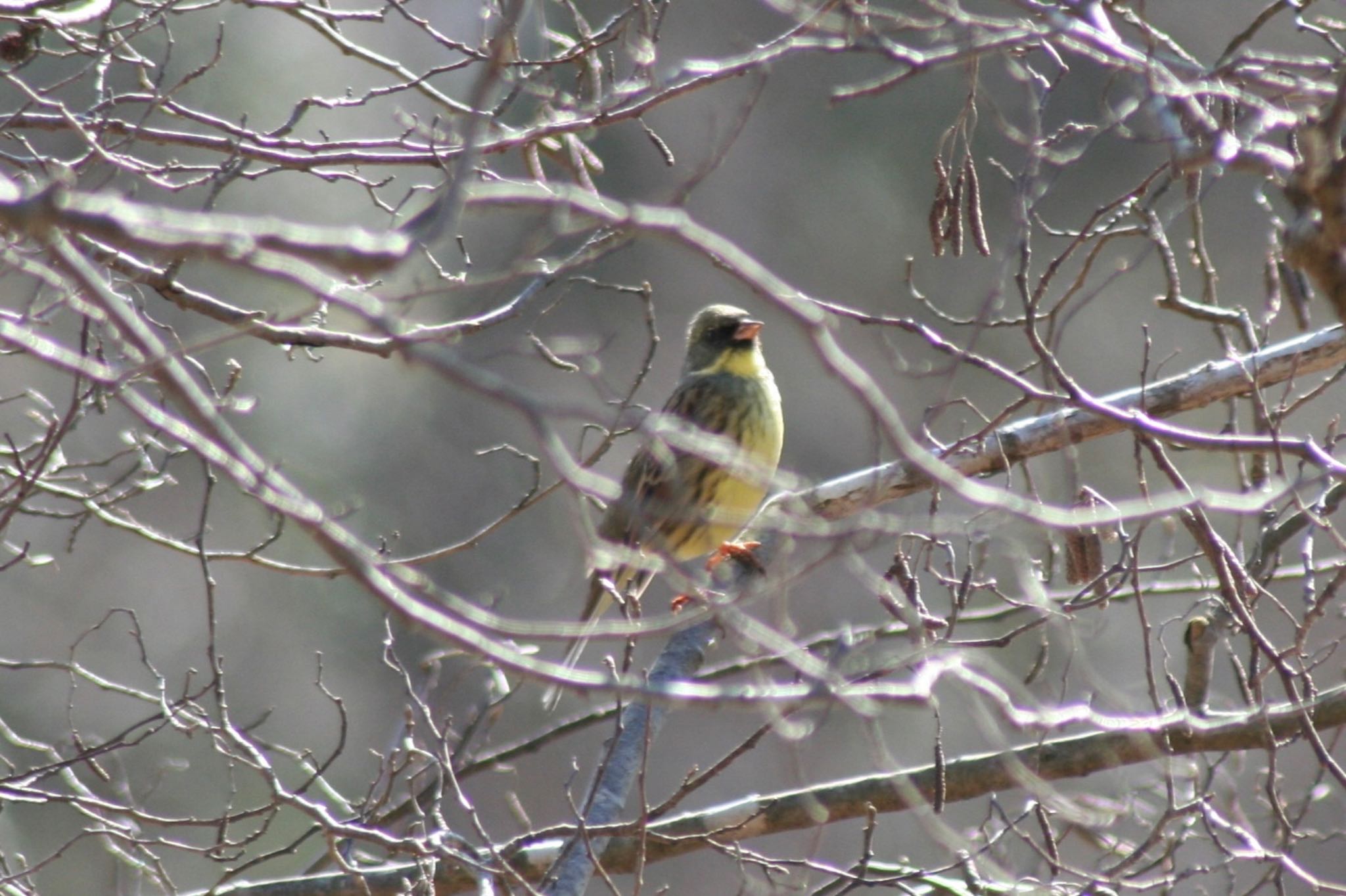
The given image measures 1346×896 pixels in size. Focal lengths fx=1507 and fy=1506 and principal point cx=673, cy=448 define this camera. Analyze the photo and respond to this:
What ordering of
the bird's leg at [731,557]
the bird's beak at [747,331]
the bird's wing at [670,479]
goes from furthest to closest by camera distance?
the bird's beak at [747,331] < the bird's leg at [731,557] < the bird's wing at [670,479]

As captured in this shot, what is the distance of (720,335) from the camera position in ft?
23.4

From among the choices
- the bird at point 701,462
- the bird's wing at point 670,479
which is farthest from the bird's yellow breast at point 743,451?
the bird's wing at point 670,479

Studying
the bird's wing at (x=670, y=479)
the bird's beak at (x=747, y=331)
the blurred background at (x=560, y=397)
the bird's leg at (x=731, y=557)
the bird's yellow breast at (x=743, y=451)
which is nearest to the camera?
the bird's wing at (x=670, y=479)

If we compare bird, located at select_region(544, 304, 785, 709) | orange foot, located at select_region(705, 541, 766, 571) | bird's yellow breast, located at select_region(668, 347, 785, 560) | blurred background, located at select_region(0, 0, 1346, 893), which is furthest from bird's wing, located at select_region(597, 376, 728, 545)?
blurred background, located at select_region(0, 0, 1346, 893)

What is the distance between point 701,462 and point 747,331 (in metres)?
1.48

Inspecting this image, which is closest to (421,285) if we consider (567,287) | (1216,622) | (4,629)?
(567,287)

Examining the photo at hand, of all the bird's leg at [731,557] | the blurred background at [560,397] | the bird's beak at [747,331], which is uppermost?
the blurred background at [560,397]

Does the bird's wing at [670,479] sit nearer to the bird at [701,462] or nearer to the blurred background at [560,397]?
the bird at [701,462]

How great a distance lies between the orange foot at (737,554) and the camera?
605cm

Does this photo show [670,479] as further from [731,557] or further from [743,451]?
[731,557]

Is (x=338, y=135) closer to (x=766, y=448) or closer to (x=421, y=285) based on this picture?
(x=766, y=448)

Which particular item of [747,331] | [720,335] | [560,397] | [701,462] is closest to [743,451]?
[701,462]

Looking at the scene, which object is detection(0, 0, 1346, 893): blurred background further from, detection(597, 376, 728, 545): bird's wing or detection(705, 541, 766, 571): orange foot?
detection(705, 541, 766, 571): orange foot

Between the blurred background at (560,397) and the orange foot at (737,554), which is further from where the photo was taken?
the blurred background at (560,397)
